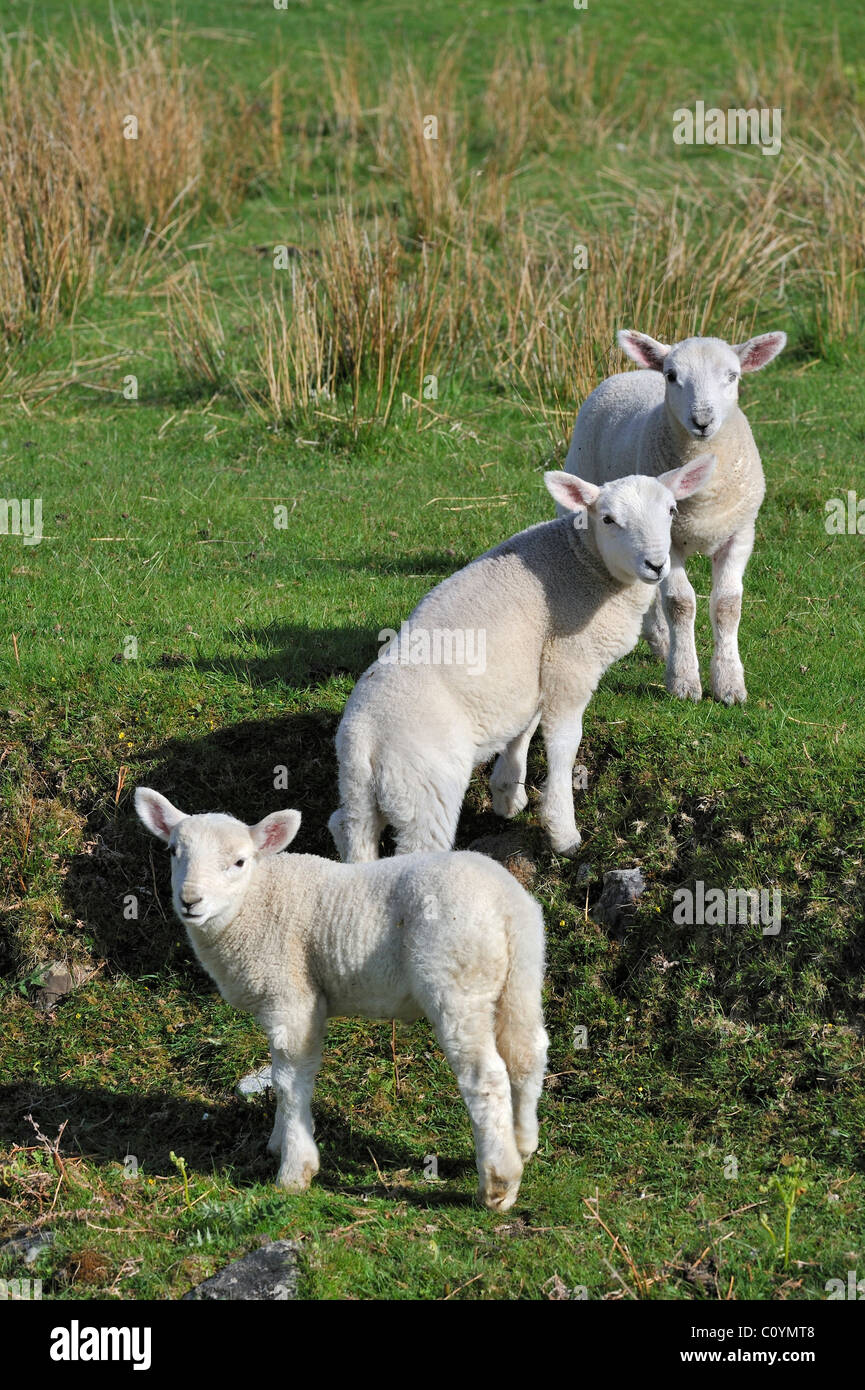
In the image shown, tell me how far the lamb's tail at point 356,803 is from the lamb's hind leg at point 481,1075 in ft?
3.22

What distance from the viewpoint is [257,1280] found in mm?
4367

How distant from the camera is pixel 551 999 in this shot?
231 inches

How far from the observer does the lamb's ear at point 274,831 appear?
16.3 feet

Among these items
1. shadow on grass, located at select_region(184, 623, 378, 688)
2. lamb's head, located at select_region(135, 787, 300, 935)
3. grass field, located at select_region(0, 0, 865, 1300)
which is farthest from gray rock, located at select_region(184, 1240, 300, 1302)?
shadow on grass, located at select_region(184, 623, 378, 688)

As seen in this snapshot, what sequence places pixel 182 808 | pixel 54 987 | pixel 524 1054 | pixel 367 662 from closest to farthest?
pixel 524 1054 < pixel 54 987 < pixel 182 808 < pixel 367 662

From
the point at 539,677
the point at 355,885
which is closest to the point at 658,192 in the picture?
the point at 539,677

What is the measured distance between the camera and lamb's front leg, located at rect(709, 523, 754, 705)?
6613 millimetres

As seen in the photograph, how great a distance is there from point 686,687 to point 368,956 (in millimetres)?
2440

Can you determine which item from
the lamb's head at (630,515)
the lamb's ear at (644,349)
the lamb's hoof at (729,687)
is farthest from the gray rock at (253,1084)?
the lamb's ear at (644,349)

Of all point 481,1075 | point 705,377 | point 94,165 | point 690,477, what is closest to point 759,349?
point 705,377

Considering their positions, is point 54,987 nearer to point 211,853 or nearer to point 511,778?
point 211,853

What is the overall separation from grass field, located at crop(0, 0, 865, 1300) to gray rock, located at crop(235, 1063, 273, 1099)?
0.05m

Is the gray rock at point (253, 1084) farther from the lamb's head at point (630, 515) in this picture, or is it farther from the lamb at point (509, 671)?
the lamb's head at point (630, 515)

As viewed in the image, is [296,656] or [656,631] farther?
[656,631]
